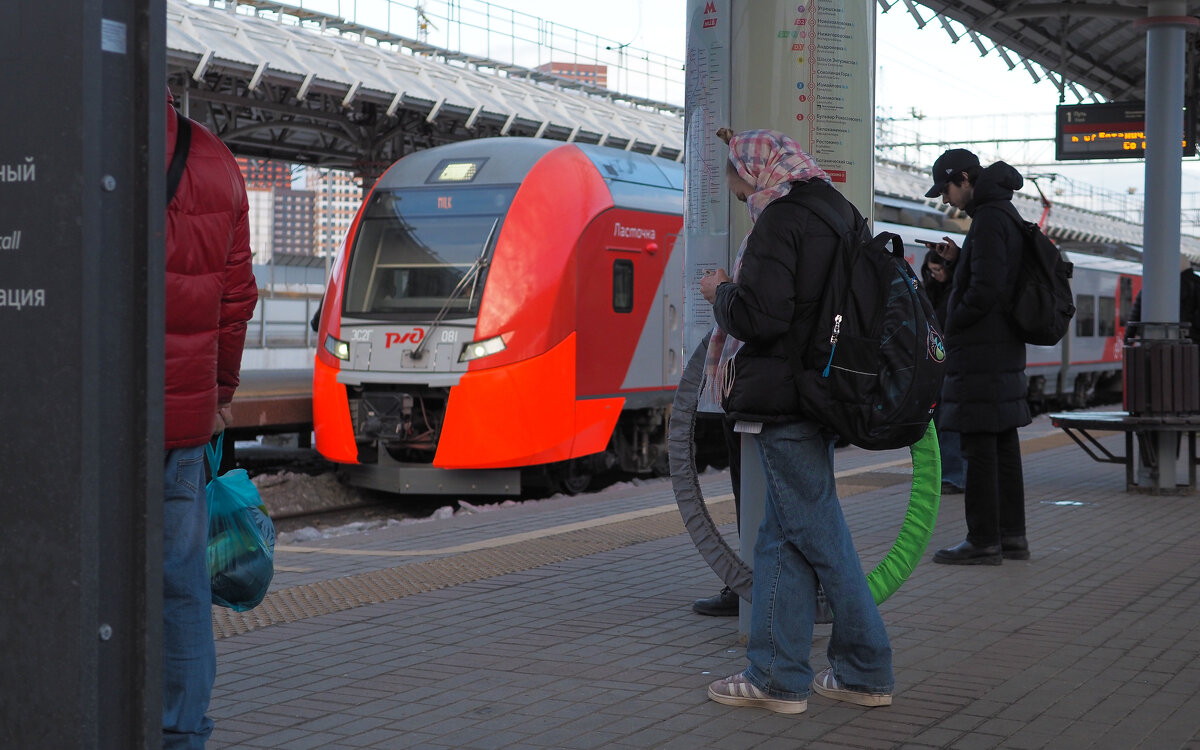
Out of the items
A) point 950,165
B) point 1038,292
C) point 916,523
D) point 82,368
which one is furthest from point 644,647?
point 82,368

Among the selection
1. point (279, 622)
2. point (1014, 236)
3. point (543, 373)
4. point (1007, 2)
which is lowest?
point (279, 622)

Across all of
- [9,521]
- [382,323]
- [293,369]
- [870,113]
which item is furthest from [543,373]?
[293,369]

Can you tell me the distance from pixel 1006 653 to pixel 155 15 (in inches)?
152

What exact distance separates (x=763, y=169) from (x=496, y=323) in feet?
21.5

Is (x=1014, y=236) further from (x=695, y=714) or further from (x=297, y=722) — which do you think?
(x=297, y=722)

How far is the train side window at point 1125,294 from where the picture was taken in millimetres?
26594

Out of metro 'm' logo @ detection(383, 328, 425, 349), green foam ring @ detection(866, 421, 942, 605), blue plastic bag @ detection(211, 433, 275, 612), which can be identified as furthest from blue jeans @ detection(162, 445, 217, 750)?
metro 'm' logo @ detection(383, 328, 425, 349)

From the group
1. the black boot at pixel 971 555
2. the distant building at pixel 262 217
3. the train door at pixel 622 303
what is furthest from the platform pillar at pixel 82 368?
the distant building at pixel 262 217

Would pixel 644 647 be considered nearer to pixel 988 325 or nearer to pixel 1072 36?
pixel 988 325

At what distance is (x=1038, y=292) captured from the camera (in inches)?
257

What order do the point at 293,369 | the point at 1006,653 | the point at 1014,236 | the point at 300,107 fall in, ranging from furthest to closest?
the point at 293,369 < the point at 300,107 < the point at 1014,236 < the point at 1006,653

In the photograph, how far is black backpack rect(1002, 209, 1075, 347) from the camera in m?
6.51

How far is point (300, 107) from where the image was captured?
58.1 feet

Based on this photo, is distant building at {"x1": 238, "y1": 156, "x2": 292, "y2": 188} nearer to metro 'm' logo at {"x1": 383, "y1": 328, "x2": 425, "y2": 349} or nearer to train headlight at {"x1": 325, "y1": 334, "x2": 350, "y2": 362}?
train headlight at {"x1": 325, "y1": 334, "x2": 350, "y2": 362}
